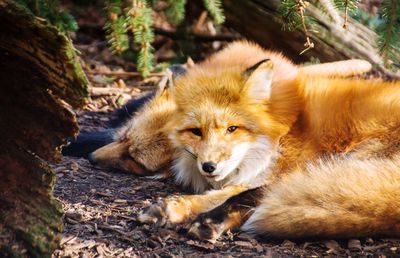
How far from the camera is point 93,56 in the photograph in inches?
229

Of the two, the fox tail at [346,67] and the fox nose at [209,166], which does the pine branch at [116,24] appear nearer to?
the fox tail at [346,67]

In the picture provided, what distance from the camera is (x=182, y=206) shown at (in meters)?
2.75

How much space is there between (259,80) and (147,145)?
0.87m

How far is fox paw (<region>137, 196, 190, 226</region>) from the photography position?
261 centimetres

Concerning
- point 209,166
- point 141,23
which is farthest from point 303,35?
point 209,166

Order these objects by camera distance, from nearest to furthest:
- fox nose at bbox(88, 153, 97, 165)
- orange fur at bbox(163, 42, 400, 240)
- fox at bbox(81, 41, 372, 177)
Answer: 1. orange fur at bbox(163, 42, 400, 240)
2. fox at bbox(81, 41, 372, 177)
3. fox nose at bbox(88, 153, 97, 165)

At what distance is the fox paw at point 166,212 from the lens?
8.55 ft

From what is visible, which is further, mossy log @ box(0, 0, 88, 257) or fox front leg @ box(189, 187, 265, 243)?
fox front leg @ box(189, 187, 265, 243)

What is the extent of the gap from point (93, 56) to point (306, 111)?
10.6 feet

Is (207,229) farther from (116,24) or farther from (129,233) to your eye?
(116,24)

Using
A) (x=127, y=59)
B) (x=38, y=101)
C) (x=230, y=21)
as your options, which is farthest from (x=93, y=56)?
(x=38, y=101)

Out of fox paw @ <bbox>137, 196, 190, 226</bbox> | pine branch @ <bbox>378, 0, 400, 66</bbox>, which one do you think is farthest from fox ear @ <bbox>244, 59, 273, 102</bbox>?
fox paw @ <bbox>137, 196, 190, 226</bbox>

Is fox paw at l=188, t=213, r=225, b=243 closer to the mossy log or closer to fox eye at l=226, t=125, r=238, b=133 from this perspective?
fox eye at l=226, t=125, r=238, b=133

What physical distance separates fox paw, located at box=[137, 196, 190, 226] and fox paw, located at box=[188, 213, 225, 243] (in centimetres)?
15
